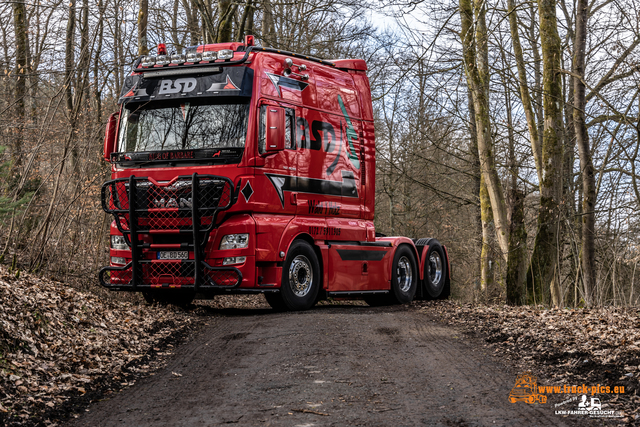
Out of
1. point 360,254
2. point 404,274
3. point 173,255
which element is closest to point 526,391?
point 173,255

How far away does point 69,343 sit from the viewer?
698 centimetres

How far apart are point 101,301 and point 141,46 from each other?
7.90 metres

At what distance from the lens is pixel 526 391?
533 centimetres

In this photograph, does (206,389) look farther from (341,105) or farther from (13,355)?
(341,105)

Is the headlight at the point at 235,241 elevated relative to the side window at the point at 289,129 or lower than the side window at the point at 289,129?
lower

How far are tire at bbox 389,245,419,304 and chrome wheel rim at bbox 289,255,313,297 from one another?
279cm

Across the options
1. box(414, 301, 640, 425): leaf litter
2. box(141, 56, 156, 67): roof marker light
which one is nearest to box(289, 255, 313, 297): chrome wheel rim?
box(414, 301, 640, 425): leaf litter

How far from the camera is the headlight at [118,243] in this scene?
10266 millimetres

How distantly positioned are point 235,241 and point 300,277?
1.53m

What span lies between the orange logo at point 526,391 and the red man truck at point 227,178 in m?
4.77

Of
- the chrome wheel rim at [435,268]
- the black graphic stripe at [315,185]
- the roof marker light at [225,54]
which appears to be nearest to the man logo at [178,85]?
the roof marker light at [225,54]

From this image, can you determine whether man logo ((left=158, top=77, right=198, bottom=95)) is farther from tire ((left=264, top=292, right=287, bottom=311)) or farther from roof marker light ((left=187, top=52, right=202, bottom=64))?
tire ((left=264, top=292, right=287, bottom=311))

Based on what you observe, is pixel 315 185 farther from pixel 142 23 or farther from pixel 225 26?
pixel 225 26

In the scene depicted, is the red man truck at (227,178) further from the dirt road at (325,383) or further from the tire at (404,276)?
the tire at (404,276)
